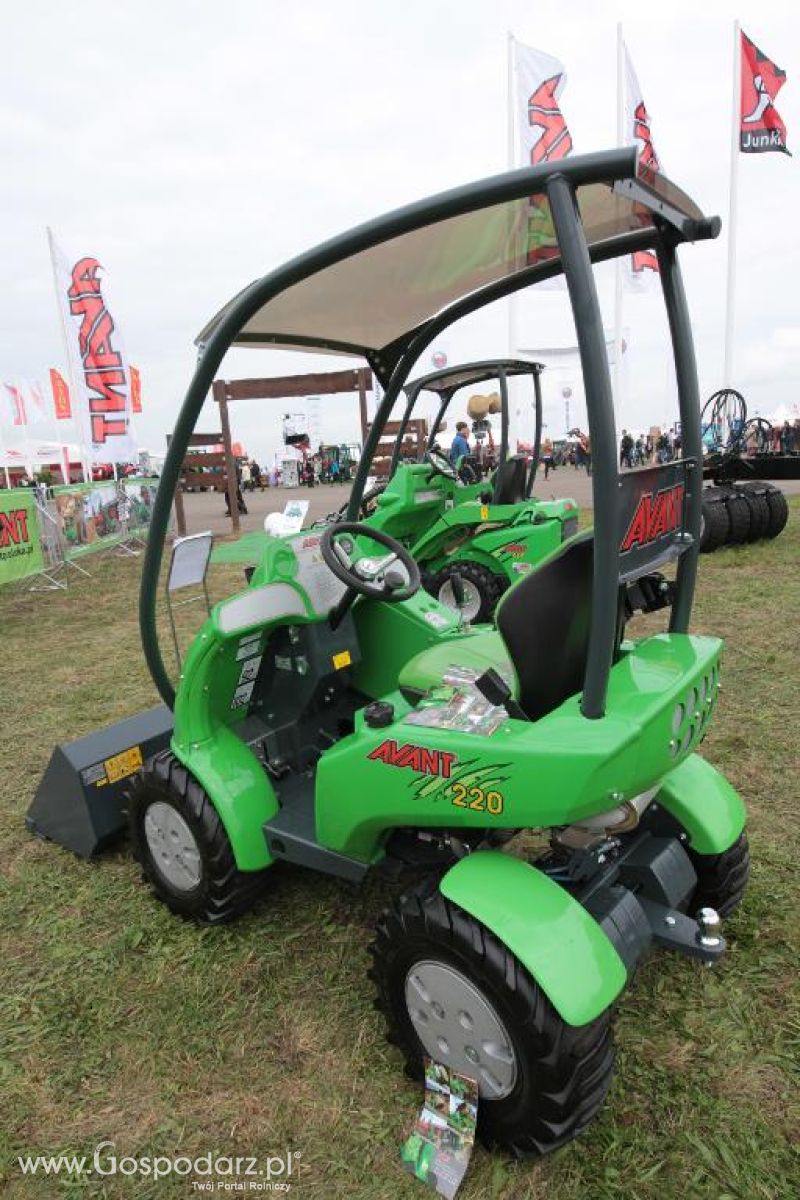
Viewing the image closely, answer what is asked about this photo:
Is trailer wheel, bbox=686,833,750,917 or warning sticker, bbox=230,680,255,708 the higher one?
warning sticker, bbox=230,680,255,708

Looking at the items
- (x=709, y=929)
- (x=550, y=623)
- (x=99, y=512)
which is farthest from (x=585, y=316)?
(x=99, y=512)

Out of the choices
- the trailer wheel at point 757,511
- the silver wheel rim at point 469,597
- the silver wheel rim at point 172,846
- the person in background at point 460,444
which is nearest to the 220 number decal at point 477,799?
the silver wheel rim at point 172,846

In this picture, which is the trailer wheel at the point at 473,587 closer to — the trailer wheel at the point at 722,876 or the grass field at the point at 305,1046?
the grass field at the point at 305,1046

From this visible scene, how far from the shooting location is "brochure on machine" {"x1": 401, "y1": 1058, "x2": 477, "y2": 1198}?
1694mm

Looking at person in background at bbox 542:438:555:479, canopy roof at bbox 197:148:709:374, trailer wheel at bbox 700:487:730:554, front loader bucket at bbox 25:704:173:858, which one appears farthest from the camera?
person in background at bbox 542:438:555:479

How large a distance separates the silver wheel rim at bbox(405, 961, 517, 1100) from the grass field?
209mm

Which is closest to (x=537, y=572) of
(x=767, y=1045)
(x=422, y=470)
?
(x=767, y=1045)

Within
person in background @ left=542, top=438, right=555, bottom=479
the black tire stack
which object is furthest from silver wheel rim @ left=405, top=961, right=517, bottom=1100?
person in background @ left=542, top=438, right=555, bottom=479

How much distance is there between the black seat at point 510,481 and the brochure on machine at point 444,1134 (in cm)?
597

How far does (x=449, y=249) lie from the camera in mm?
2059

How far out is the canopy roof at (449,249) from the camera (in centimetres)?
155

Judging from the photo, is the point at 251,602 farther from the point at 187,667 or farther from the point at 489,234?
the point at 489,234

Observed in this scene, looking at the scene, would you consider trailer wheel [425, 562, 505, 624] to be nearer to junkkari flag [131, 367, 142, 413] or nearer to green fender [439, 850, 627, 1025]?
green fender [439, 850, 627, 1025]

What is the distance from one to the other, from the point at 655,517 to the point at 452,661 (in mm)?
945
